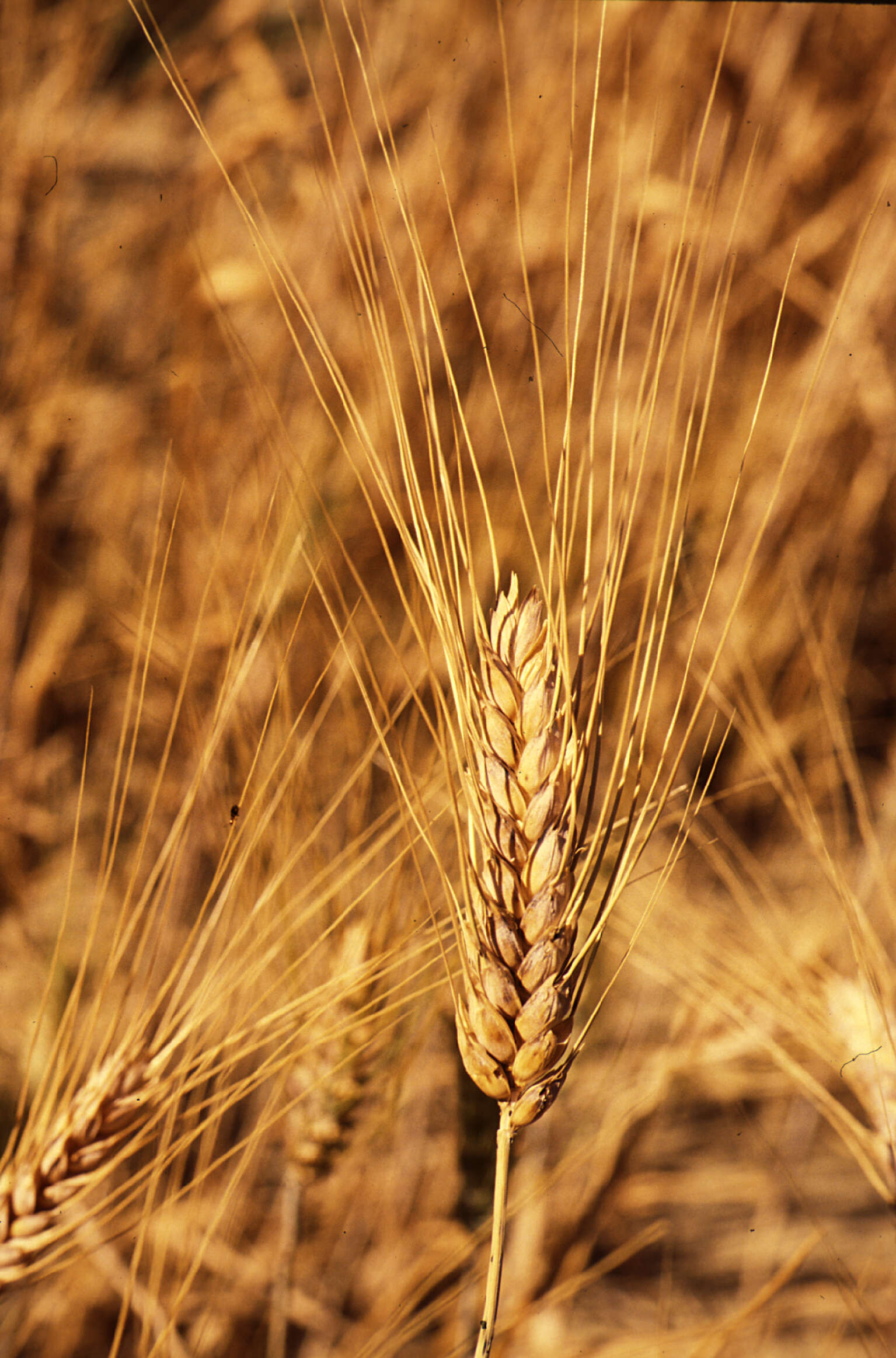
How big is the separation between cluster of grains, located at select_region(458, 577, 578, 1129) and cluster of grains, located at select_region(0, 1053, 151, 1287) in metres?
0.26

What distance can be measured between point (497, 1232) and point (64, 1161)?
31 cm

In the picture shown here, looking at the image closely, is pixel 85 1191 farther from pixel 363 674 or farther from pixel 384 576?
pixel 384 576

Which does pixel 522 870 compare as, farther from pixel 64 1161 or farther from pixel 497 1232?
pixel 64 1161

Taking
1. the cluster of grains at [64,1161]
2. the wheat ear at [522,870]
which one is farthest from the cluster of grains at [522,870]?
the cluster of grains at [64,1161]

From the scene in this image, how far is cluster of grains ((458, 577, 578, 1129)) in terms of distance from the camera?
0.44m

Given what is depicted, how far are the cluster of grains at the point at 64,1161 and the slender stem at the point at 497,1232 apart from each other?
0.26 meters

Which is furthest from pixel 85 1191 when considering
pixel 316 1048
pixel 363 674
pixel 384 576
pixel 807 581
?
pixel 807 581

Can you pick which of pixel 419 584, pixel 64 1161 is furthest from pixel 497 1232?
pixel 419 584

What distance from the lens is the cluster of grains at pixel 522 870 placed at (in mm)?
436

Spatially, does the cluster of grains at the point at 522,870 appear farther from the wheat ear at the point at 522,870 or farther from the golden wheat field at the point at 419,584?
the golden wheat field at the point at 419,584

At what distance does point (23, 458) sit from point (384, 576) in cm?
38

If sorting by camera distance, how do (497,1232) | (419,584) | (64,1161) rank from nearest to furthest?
(497,1232) → (64,1161) → (419,584)

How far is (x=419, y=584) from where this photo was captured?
0.71m

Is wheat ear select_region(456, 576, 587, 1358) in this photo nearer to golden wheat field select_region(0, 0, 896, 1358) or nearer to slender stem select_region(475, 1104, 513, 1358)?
slender stem select_region(475, 1104, 513, 1358)
